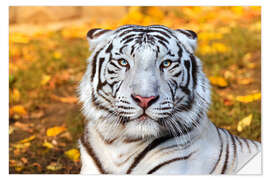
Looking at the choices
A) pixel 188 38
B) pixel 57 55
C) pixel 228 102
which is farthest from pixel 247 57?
pixel 57 55

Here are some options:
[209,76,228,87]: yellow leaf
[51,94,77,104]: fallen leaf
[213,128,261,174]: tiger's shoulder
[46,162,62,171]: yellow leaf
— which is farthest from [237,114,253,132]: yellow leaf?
[51,94,77,104]: fallen leaf

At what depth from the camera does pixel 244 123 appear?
3018mm

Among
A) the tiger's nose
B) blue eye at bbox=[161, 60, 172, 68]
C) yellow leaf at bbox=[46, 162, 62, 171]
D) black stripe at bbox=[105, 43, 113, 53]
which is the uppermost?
black stripe at bbox=[105, 43, 113, 53]

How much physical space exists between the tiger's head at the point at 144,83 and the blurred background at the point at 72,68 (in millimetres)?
643

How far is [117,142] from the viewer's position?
7.69 ft

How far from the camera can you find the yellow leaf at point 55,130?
3230 millimetres

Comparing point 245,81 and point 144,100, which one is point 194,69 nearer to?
point 144,100

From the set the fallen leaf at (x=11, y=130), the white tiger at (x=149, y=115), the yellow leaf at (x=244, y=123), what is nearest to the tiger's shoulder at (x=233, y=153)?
the white tiger at (x=149, y=115)

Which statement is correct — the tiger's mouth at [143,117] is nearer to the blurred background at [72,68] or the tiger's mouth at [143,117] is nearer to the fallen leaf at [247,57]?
the blurred background at [72,68]

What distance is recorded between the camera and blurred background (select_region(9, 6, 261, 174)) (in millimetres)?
3018

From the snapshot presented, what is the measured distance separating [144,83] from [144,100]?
10cm

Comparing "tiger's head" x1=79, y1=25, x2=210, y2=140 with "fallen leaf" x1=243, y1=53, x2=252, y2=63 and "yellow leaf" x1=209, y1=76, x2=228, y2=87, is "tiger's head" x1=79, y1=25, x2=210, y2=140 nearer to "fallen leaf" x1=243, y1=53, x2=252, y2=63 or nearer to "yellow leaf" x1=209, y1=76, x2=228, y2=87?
"yellow leaf" x1=209, y1=76, x2=228, y2=87

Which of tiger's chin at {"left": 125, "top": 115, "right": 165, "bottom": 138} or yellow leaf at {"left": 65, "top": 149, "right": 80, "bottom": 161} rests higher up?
tiger's chin at {"left": 125, "top": 115, "right": 165, "bottom": 138}
